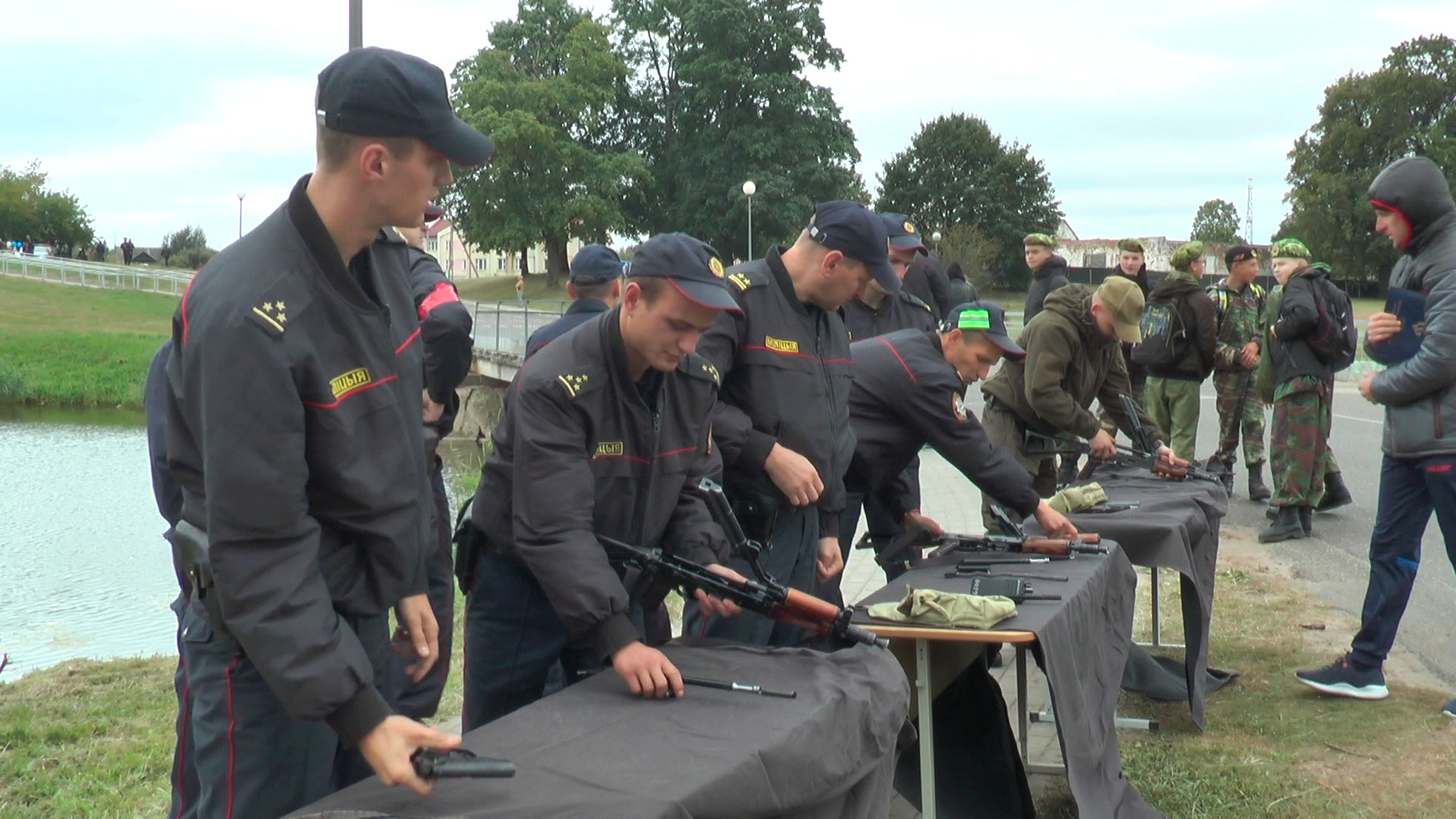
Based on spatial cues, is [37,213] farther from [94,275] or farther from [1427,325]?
[1427,325]

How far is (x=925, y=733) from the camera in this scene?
359 centimetres

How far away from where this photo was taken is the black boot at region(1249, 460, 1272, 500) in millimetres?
10320

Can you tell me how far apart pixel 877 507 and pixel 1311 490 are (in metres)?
4.91

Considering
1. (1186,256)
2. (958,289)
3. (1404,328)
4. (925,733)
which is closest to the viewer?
(925,733)

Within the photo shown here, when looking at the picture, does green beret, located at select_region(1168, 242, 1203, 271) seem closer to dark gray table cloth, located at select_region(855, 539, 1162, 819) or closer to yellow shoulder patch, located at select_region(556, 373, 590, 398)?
dark gray table cloth, located at select_region(855, 539, 1162, 819)

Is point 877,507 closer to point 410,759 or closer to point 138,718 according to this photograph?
point 138,718

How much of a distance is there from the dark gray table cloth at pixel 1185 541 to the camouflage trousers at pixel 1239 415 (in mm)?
4588

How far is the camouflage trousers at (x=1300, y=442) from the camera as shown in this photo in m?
8.77

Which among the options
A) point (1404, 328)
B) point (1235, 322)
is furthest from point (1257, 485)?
point (1404, 328)

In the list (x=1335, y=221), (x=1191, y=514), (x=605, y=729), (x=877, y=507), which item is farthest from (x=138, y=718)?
(x=1335, y=221)

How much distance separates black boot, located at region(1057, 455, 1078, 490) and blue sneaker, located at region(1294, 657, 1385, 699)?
191cm

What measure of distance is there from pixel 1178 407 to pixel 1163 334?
1.90 feet

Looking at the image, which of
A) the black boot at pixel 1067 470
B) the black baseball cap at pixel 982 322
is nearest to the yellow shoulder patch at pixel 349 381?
the black baseball cap at pixel 982 322

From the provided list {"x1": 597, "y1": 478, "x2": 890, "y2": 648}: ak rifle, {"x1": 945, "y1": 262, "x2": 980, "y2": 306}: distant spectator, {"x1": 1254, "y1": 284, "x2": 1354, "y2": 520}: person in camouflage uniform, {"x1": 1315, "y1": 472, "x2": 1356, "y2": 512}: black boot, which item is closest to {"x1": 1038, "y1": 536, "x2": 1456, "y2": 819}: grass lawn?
{"x1": 597, "y1": 478, "x2": 890, "y2": 648}: ak rifle
